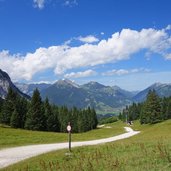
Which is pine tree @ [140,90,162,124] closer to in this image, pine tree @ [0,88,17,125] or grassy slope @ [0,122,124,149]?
pine tree @ [0,88,17,125]

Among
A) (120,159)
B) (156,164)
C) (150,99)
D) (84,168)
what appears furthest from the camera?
(150,99)

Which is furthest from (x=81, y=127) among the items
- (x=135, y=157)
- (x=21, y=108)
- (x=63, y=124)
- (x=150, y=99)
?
(x=135, y=157)

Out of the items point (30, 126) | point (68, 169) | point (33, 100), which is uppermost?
point (33, 100)

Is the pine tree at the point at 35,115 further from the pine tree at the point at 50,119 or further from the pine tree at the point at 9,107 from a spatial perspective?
the pine tree at the point at 50,119

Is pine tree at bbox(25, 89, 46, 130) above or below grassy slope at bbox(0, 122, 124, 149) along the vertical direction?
above

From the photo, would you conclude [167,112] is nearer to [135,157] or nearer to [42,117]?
[42,117]

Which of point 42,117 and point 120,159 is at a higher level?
point 42,117

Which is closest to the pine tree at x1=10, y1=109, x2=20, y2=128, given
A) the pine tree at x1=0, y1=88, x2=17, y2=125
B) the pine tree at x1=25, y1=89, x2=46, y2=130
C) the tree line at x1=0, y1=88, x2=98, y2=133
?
the tree line at x1=0, y1=88, x2=98, y2=133

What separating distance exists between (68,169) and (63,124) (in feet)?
416

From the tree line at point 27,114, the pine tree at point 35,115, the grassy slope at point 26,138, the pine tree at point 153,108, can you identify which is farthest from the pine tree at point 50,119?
the grassy slope at point 26,138

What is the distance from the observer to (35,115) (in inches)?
3755

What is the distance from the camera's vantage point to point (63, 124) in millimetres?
142125

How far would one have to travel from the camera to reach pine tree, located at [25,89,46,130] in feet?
311

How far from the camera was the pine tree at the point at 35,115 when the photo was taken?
94.8 m
